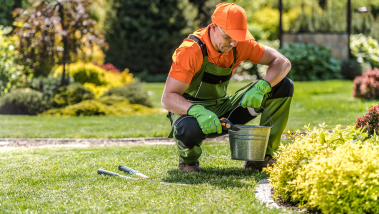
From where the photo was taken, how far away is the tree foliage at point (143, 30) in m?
20.1

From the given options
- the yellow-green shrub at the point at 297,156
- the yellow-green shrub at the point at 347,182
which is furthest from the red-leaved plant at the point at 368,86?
the yellow-green shrub at the point at 347,182

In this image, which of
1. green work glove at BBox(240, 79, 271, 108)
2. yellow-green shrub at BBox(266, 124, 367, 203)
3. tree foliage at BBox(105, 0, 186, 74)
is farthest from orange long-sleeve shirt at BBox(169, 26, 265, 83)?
tree foliage at BBox(105, 0, 186, 74)

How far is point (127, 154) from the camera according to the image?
4.96 meters

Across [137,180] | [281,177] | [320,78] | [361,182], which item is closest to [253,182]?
[281,177]

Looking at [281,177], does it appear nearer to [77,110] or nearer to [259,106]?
[259,106]

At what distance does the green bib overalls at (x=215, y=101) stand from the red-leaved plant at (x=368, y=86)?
6.19 meters

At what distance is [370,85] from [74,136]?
21.6ft

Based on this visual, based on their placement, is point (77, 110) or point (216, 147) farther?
point (77, 110)

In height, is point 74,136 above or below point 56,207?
below

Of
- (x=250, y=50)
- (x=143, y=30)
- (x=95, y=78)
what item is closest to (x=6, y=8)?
(x=143, y=30)

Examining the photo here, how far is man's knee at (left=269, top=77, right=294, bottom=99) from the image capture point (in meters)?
4.01

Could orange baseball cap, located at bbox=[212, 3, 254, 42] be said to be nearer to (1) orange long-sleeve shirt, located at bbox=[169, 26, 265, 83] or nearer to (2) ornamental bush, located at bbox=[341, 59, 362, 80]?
(1) orange long-sleeve shirt, located at bbox=[169, 26, 265, 83]

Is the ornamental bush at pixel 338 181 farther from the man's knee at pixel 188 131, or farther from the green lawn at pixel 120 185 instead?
the man's knee at pixel 188 131

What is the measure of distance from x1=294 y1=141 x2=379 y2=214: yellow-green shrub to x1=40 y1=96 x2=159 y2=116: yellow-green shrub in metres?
7.19
